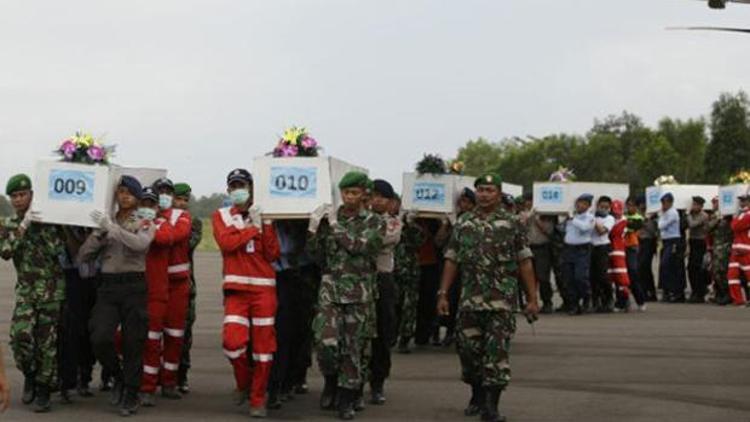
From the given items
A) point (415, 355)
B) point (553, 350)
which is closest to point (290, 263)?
point (415, 355)

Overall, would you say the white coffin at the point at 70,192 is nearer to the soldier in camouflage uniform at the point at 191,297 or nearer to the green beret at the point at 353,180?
the soldier in camouflage uniform at the point at 191,297

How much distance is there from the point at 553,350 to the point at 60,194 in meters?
6.79

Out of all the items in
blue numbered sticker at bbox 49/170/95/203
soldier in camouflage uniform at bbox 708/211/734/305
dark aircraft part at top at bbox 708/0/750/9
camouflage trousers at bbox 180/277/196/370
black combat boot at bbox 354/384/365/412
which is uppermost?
dark aircraft part at top at bbox 708/0/750/9

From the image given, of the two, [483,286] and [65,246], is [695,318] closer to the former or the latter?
[483,286]

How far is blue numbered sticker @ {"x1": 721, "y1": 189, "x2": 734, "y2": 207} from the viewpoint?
21484mm

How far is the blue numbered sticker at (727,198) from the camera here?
846 inches

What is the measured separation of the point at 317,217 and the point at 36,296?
2.28 meters

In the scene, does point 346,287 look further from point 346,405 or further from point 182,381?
point 182,381

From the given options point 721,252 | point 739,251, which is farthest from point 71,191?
point 721,252

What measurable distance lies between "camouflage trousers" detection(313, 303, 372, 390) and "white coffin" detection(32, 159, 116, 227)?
6.27ft

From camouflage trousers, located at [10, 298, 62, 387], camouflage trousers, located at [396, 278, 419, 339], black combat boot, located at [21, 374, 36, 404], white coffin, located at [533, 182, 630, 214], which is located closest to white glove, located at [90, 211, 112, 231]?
camouflage trousers, located at [10, 298, 62, 387]

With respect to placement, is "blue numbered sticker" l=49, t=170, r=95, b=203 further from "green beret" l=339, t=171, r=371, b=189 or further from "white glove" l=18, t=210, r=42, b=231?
"green beret" l=339, t=171, r=371, b=189

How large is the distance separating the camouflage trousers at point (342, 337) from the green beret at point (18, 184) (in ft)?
8.45

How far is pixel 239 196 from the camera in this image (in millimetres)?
10352
